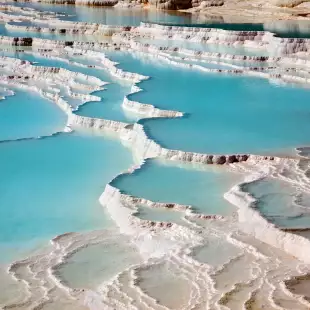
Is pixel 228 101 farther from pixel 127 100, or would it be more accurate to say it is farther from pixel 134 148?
pixel 134 148

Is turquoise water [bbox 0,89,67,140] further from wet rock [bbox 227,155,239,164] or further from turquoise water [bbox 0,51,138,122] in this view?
wet rock [bbox 227,155,239,164]

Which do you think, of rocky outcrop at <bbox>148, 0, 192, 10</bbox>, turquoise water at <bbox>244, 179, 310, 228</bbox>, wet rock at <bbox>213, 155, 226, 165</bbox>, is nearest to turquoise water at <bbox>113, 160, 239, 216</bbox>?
wet rock at <bbox>213, 155, 226, 165</bbox>

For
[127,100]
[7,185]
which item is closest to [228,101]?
[127,100]

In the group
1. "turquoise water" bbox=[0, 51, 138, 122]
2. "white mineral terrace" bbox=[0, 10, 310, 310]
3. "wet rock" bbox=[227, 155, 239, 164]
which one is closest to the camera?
"white mineral terrace" bbox=[0, 10, 310, 310]

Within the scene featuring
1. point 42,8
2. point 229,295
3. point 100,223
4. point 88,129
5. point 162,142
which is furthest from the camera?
point 42,8

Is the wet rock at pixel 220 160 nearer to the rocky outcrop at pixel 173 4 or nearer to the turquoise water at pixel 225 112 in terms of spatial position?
the turquoise water at pixel 225 112

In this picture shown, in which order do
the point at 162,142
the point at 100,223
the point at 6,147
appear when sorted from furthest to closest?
the point at 6,147, the point at 162,142, the point at 100,223
